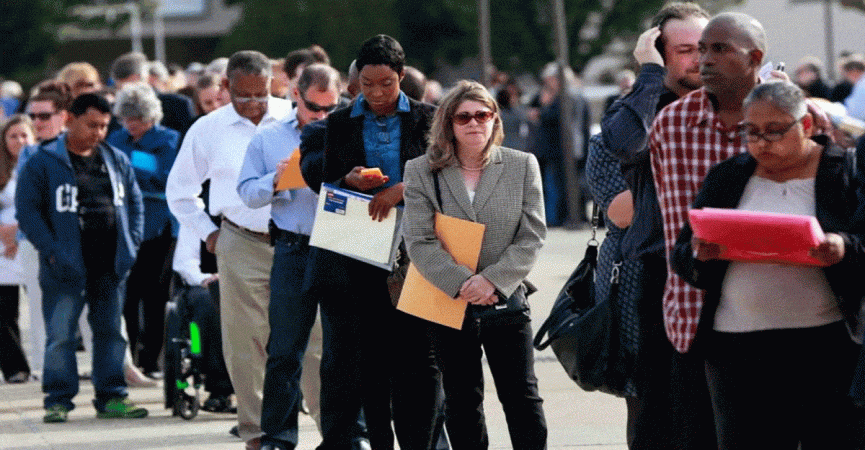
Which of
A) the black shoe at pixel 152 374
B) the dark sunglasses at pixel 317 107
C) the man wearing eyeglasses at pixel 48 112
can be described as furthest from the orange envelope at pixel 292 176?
the man wearing eyeglasses at pixel 48 112

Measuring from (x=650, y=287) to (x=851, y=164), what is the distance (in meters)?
0.93

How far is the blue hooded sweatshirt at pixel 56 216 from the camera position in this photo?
9.36 m

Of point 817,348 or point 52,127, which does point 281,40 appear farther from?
point 817,348

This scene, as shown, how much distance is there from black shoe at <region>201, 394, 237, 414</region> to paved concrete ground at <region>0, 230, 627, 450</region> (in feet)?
0.18

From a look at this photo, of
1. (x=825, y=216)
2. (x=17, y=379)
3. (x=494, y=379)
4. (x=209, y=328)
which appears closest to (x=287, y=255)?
(x=494, y=379)

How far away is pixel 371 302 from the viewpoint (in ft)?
22.9

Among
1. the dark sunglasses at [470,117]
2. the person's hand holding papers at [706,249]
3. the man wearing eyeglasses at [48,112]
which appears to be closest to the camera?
the person's hand holding papers at [706,249]

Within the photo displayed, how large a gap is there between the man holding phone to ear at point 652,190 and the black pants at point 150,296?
5.87 m

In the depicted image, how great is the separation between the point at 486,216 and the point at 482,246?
116 mm

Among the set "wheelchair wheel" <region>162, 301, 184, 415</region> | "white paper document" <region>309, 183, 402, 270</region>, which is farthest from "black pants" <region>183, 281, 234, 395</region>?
"white paper document" <region>309, 183, 402, 270</region>

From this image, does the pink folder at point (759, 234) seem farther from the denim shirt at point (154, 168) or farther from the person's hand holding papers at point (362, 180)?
the denim shirt at point (154, 168)

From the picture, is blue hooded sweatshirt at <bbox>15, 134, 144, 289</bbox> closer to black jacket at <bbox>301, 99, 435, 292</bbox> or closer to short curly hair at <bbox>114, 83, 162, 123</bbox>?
short curly hair at <bbox>114, 83, 162, 123</bbox>

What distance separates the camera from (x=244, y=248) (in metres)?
8.11

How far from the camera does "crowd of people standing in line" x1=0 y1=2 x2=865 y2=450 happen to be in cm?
500
